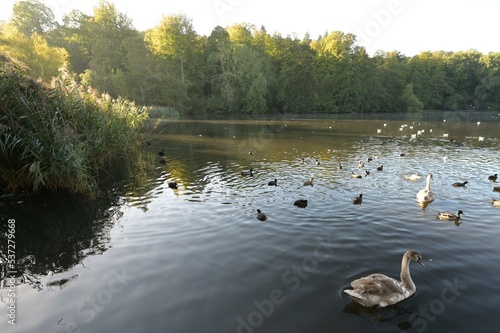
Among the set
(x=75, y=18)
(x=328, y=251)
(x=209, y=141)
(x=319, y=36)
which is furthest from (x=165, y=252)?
(x=319, y=36)

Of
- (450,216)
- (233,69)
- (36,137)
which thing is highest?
(233,69)

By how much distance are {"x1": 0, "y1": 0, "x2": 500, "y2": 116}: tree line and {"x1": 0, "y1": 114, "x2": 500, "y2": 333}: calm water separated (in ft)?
205

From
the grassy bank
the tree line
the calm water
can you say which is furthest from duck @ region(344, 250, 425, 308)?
the tree line

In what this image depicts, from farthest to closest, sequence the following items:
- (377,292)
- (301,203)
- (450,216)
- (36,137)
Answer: (301,203)
(36,137)
(450,216)
(377,292)

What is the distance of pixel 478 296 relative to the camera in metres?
7.31

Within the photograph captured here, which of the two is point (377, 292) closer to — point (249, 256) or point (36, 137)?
point (249, 256)

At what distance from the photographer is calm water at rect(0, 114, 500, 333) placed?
666 centimetres

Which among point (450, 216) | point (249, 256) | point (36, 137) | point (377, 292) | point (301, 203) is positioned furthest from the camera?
point (301, 203)

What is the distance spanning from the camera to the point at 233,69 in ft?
259

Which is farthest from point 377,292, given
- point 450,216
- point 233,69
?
point 233,69

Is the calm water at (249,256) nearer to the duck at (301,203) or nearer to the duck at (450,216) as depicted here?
the duck at (301,203)

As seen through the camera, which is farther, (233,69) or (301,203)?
(233,69)

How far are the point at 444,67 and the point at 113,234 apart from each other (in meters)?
146

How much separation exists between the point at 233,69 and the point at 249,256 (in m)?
75.9
